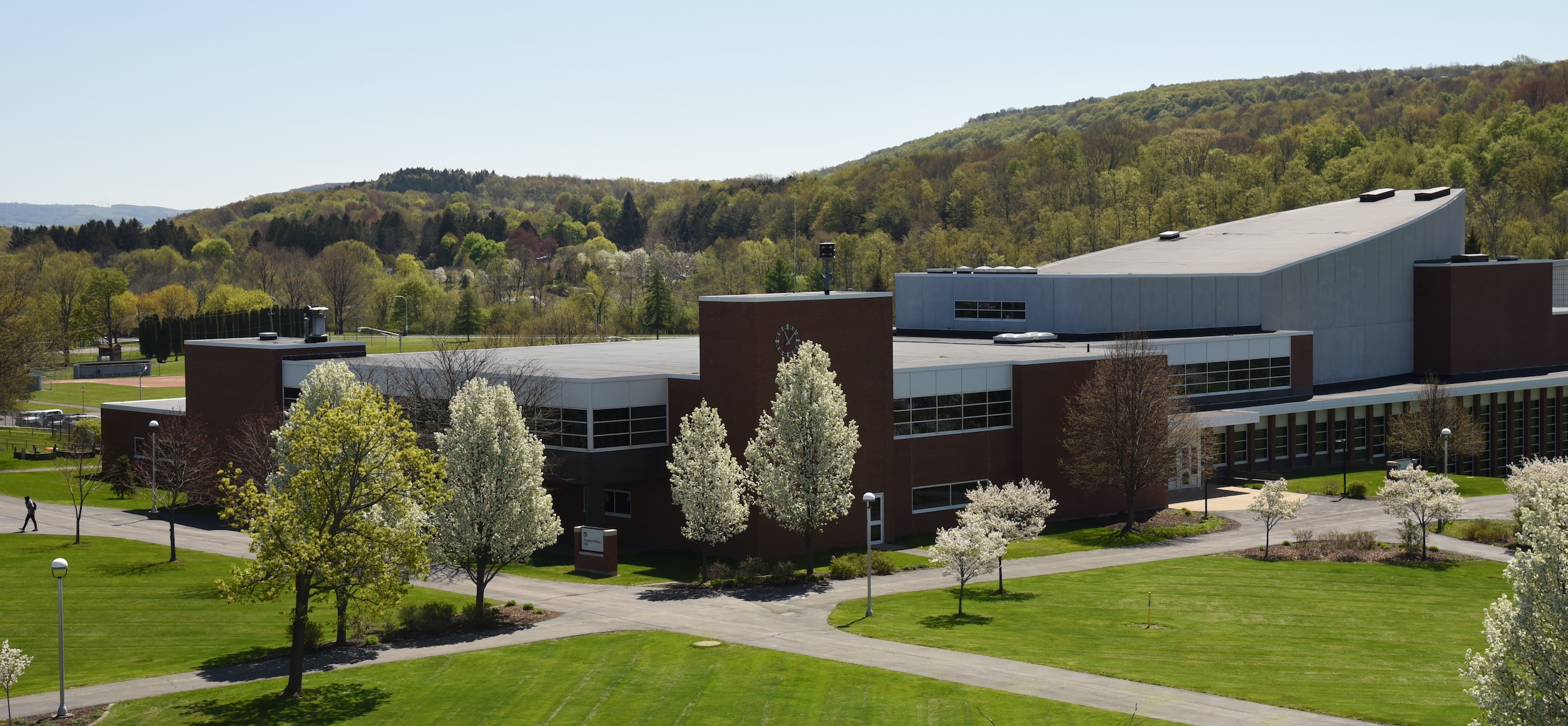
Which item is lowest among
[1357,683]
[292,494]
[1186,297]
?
[1357,683]

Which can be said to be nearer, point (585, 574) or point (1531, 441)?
point (585, 574)

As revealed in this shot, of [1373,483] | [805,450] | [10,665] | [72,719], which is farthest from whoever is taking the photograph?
[1373,483]

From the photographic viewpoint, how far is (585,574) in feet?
165

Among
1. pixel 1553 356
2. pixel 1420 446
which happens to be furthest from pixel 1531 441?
pixel 1420 446

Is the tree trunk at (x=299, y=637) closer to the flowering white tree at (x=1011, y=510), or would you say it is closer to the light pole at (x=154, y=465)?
the flowering white tree at (x=1011, y=510)

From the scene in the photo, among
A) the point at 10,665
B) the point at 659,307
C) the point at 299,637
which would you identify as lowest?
the point at 299,637

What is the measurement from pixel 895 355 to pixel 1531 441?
4385 cm

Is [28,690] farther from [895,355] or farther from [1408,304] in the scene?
[1408,304]

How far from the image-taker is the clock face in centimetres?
5231

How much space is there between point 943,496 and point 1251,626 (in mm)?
17868

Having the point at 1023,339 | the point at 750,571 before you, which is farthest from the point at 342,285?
the point at 750,571

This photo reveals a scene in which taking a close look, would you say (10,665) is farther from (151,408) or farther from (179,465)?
(151,408)

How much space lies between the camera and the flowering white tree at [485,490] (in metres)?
42.6

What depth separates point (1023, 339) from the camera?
7369 cm
